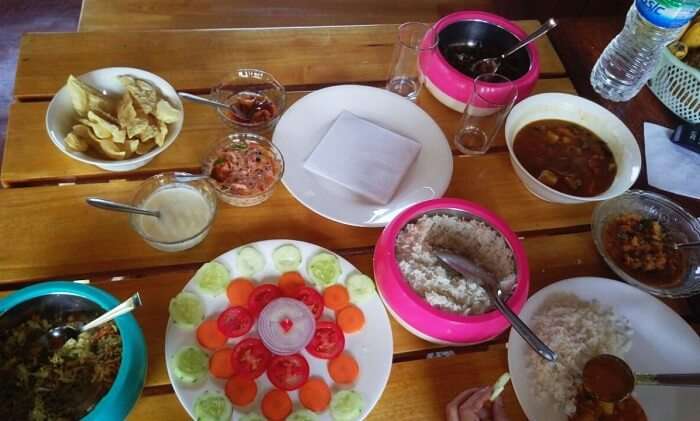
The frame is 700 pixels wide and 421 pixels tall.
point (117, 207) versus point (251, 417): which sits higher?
point (117, 207)

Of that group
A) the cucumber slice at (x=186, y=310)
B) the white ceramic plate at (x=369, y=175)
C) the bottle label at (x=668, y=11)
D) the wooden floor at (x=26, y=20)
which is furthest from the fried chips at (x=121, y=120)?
the wooden floor at (x=26, y=20)

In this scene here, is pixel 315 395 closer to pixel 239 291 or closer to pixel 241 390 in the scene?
pixel 241 390

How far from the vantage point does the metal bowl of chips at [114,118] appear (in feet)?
3.57

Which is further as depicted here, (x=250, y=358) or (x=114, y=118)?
(x=114, y=118)

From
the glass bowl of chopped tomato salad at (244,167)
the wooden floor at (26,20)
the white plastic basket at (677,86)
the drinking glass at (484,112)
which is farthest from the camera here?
the wooden floor at (26,20)

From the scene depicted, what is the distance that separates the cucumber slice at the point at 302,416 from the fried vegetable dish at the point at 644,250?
0.73 meters

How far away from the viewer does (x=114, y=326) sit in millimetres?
882

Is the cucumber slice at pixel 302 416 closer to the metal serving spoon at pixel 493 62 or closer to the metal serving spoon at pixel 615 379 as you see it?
the metal serving spoon at pixel 615 379

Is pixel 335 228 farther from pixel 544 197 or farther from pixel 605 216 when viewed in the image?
pixel 605 216

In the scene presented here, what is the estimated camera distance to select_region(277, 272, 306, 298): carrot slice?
1010mm

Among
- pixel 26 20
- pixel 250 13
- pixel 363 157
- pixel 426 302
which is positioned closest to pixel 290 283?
pixel 426 302

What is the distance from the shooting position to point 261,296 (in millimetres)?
995

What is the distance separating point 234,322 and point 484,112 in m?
0.77

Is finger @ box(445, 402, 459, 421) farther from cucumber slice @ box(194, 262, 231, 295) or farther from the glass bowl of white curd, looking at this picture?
the glass bowl of white curd
